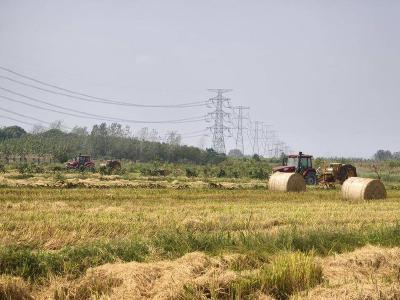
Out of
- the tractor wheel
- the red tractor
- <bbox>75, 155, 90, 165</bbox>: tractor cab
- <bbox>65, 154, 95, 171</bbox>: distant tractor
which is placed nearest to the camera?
the red tractor

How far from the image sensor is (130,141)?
9331cm

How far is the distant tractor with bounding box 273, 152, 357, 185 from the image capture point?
114 ft

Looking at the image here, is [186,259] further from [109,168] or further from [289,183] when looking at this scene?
[109,168]

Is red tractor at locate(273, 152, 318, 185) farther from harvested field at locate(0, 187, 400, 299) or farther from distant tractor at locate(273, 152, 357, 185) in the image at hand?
harvested field at locate(0, 187, 400, 299)

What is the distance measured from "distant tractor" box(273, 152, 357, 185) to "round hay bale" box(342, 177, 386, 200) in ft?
27.6

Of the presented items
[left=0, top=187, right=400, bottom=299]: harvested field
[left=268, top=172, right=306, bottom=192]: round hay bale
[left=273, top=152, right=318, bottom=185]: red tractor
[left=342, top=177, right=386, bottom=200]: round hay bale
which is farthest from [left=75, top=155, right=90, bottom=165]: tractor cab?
[left=0, top=187, right=400, bottom=299]: harvested field

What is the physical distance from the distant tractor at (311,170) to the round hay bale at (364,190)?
840cm

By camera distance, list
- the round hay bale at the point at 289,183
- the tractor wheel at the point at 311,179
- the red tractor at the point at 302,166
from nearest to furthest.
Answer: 1. the round hay bale at the point at 289,183
2. the red tractor at the point at 302,166
3. the tractor wheel at the point at 311,179

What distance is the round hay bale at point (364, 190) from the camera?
2491 cm

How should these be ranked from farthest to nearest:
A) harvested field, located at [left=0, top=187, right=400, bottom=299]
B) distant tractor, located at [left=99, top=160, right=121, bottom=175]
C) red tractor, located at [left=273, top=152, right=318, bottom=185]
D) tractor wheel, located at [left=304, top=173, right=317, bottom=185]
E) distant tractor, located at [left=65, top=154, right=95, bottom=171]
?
1. distant tractor, located at [left=65, top=154, right=95, bottom=171]
2. distant tractor, located at [left=99, top=160, right=121, bottom=175]
3. tractor wheel, located at [left=304, top=173, right=317, bottom=185]
4. red tractor, located at [left=273, top=152, right=318, bottom=185]
5. harvested field, located at [left=0, top=187, right=400, bottom=299]

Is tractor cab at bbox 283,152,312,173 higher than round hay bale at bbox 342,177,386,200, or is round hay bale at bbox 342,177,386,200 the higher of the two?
tractor cab at bbox 283,152,312,173

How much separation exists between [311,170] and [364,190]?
34.6ft

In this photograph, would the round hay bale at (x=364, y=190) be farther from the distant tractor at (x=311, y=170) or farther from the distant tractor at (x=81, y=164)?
the distant tractor at (x=81, y=164)

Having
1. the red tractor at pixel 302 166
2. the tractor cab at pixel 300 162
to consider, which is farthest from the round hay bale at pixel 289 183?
the tractor cab at pixel 300 162
